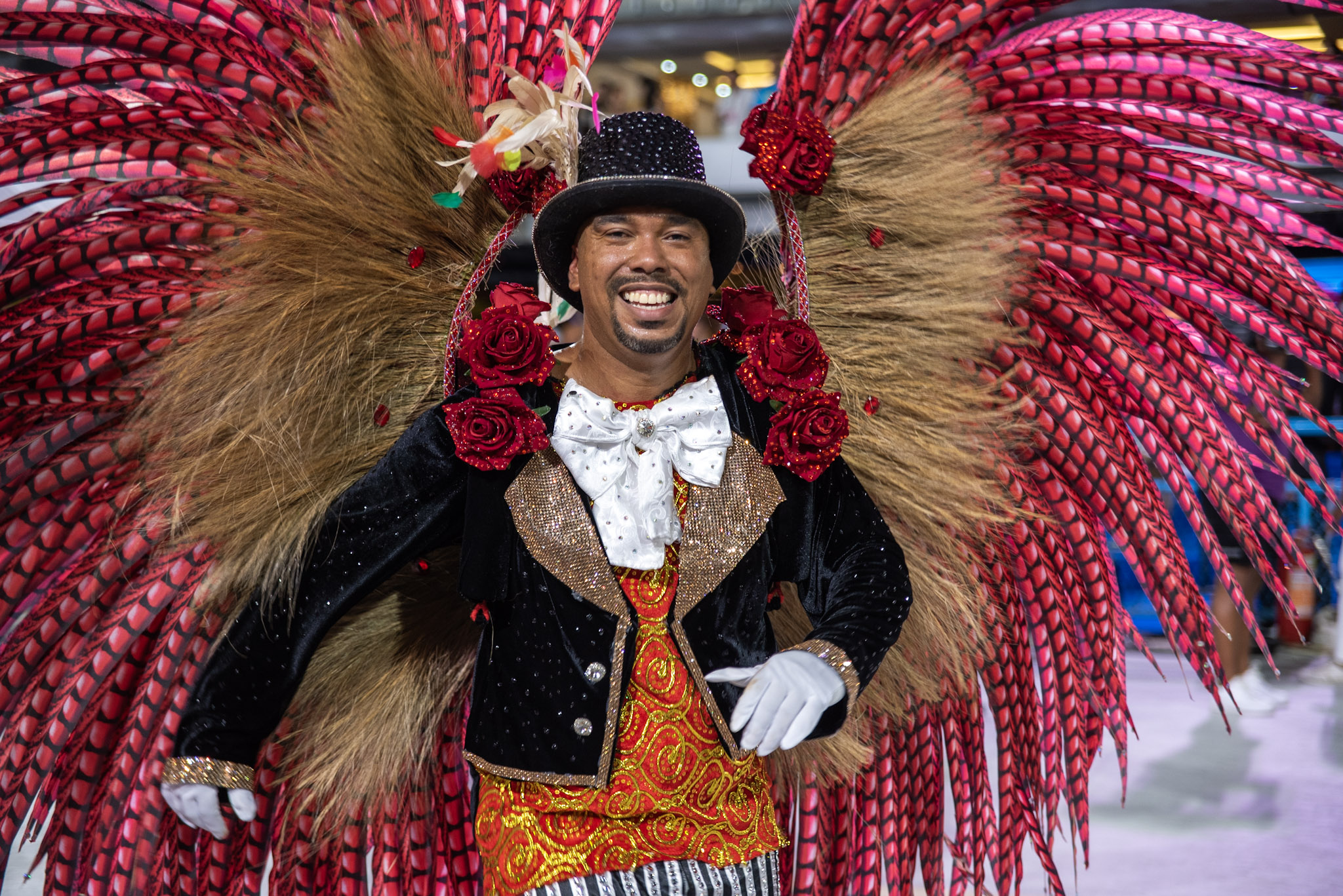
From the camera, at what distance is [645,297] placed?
1.63 m

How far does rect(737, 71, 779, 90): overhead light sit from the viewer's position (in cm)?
651

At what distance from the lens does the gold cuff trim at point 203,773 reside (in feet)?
5.08

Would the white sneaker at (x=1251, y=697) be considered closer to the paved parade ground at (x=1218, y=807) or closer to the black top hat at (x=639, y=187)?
the paved parade ground at (x=1218, y=807)

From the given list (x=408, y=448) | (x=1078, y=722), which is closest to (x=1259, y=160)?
(x=1078, y=722)

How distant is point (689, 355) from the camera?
5.77 ft

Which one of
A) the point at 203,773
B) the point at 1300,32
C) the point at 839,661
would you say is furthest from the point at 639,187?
the point at 1300,32

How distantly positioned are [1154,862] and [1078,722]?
4.20 ft

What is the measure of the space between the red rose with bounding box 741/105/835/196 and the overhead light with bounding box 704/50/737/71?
15.6 ft

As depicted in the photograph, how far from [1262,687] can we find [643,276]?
405 centimetres

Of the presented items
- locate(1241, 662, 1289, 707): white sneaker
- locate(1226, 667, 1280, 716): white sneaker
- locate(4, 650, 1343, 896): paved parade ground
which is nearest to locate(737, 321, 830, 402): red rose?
locate(4, 650, 1343, 896): paved parade ground

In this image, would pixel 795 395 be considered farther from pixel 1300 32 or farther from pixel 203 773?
pixel 1300 32

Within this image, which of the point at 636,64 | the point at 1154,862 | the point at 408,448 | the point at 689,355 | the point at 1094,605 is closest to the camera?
the point at 408,448

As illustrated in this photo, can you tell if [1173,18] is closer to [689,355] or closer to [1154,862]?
[689,355]

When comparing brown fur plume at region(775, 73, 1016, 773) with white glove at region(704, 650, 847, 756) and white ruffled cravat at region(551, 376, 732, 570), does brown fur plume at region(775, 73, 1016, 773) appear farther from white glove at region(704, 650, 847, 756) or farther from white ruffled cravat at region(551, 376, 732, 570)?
white glove at region(704, 650, 847, 756)
